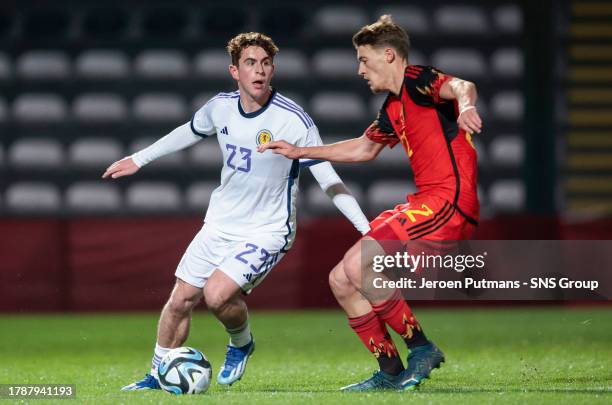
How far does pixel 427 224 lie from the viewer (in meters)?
5.09

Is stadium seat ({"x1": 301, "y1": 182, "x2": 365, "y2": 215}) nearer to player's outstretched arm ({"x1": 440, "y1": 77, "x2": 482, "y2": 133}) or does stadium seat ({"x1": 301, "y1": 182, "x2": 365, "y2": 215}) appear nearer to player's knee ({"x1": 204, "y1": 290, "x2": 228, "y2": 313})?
player's knee ({"x1": 204, "y1": 290, "x2": 228, "y2": 313})

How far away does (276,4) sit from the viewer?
14.9m

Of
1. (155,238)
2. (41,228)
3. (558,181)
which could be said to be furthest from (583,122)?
(41,228)

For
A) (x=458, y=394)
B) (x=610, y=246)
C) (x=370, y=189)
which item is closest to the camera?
(x=458, y=394)

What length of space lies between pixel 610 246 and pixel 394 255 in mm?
6318

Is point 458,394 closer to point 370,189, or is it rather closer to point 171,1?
point 370,189

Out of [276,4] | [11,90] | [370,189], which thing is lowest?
[370,189]

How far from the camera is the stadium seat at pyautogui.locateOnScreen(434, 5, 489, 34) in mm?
15102

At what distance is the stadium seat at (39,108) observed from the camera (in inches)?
562

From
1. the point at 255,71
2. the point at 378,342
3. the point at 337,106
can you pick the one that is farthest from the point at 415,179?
the point at 337,106

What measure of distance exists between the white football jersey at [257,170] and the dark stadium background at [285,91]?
7466mm

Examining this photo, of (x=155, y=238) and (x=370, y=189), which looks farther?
(x=370, y=189)

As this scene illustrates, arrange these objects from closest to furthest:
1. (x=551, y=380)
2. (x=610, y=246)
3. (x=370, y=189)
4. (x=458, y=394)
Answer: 1. (x=458, y=394)
2. (x=551, y=380)
3. (x=610, y=246)
4. (x=370, y=189)

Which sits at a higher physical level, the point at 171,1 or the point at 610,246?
the point at 171,1
